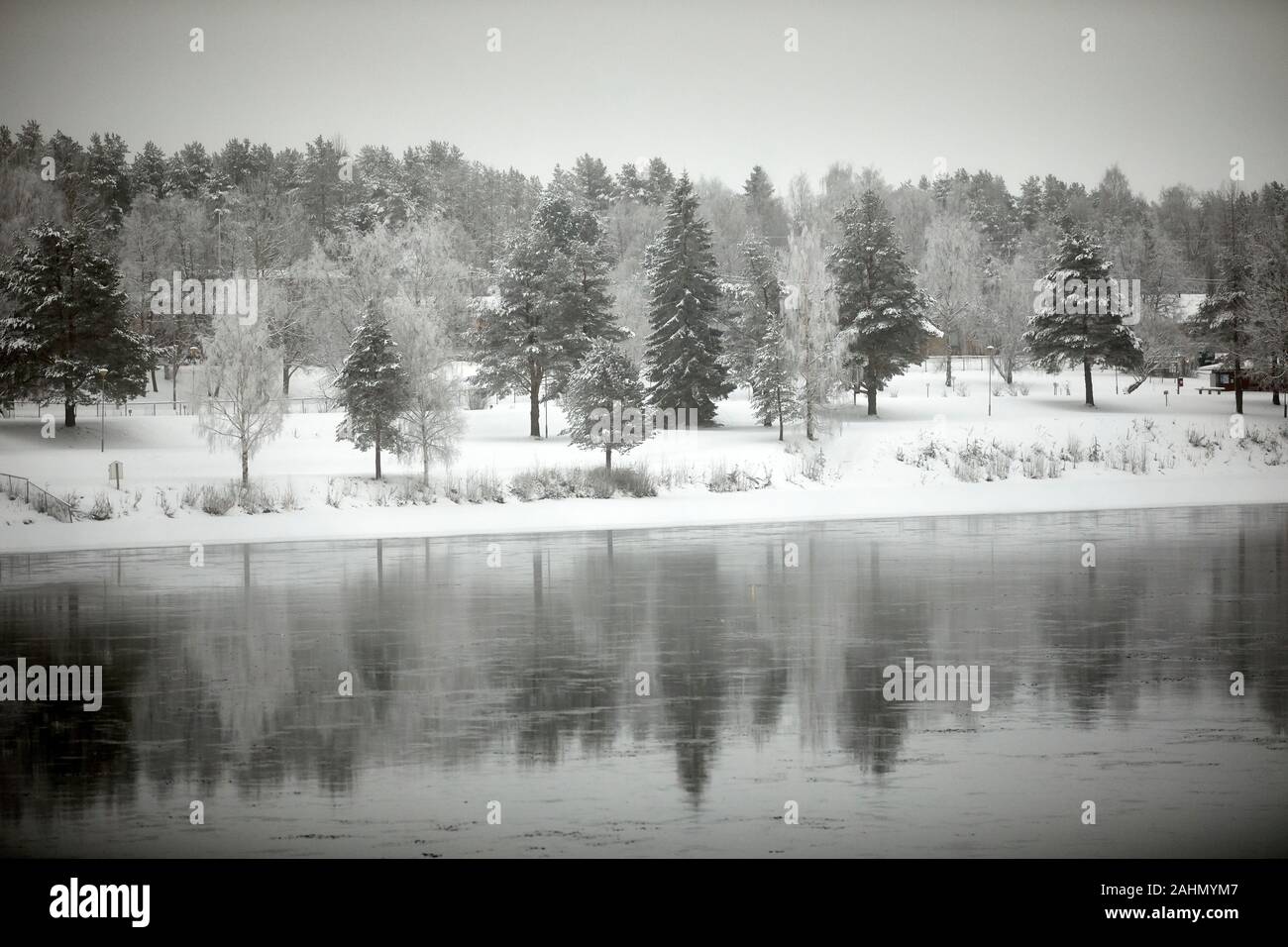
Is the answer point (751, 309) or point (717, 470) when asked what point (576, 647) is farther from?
point (751, 309)

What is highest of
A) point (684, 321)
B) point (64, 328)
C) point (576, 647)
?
point (684, 321)

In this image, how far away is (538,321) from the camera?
6731cm

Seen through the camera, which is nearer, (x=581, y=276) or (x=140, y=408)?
(x=581, y=276)

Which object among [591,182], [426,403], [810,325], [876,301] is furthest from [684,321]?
[591,182]

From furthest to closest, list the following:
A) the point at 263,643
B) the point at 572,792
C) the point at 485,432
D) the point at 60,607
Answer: the point at 485,432 → the point at 60,607 → the point at 263,643 → the point at 572,792

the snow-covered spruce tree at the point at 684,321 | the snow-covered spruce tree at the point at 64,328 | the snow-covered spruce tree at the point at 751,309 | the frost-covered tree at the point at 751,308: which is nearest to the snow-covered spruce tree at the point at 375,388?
the snow-covered spruce tree at the point at 64,328

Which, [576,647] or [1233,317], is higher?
[1233,317]

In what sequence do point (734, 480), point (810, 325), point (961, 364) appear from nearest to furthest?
point (734, 480), point (810, 325), point (961, 364)

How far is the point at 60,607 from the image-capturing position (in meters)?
22.0

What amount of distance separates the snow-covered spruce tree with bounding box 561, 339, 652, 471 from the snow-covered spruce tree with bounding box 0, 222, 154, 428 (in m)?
24.8

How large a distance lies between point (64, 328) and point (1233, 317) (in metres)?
61.8
